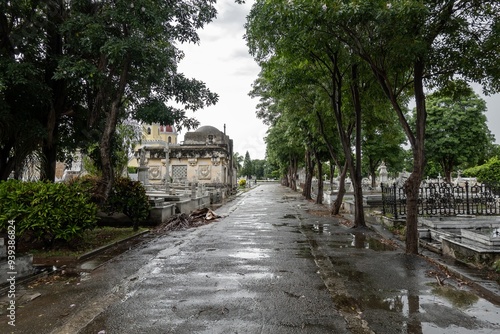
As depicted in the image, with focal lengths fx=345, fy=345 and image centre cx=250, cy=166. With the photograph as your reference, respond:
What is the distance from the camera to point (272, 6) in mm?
8852

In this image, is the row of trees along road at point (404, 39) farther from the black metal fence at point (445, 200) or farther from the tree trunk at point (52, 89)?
the tree trunk at point (52, 89)

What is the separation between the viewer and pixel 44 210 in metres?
7.29

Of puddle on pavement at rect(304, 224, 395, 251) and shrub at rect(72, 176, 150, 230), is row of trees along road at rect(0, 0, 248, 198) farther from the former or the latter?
puddle on pavement at rect(304, 224, 395, 251)

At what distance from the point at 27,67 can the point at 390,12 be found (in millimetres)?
8572

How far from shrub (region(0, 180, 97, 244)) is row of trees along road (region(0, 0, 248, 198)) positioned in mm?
2442

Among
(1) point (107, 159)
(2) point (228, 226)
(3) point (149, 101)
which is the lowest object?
(2) point (228, 226)

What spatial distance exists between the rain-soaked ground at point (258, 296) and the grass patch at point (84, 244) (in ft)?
3.45

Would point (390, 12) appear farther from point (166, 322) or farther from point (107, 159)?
point (107, 159)

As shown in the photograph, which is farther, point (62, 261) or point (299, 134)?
point (299, 134)

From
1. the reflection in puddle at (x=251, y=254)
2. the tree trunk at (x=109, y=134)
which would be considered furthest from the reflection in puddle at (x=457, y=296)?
the tree trunk at (x=109, y=134)

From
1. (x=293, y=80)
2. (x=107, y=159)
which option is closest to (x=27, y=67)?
(x=107, y=159)

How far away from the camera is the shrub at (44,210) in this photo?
7.05m

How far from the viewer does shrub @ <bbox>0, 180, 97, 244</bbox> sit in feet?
23.1

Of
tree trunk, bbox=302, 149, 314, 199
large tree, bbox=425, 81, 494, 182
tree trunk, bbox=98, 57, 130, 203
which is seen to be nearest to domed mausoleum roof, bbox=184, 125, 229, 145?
tree trunk, bbox=302, 149, 314, 199
